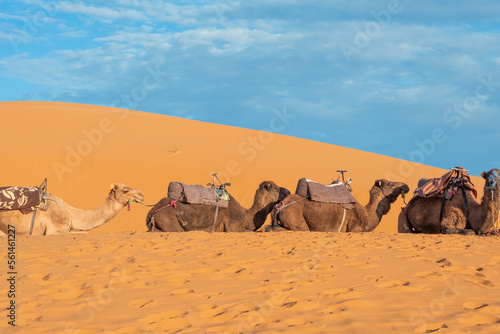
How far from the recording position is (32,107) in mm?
Answer: 34188

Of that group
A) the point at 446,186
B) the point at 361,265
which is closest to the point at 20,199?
the point at 361,265

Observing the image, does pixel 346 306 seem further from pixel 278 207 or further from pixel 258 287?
pixel 278 207

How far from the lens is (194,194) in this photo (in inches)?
440

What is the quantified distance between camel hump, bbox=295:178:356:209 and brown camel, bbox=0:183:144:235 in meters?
3.42

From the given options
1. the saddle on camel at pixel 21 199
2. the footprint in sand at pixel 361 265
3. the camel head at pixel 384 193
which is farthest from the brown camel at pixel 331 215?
the footprint in sand at pixel 361 265

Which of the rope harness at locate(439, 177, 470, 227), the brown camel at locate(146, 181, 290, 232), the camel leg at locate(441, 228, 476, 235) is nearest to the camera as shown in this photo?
the camel leg at locate(441, 228, 476, 235)

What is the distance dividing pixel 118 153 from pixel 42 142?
369 cm

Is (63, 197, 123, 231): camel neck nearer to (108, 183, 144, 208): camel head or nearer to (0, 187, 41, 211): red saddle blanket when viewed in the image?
(108, 183, 144, 208): camel head

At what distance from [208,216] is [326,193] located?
8.25 ft

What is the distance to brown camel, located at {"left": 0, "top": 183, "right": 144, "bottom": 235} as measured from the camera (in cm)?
1022

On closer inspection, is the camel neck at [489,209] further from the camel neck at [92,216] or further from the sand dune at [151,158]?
the sand dune at [151,158]

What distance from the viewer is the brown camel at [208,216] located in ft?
36.7

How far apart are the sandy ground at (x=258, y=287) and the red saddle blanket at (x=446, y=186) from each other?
85.6 inches

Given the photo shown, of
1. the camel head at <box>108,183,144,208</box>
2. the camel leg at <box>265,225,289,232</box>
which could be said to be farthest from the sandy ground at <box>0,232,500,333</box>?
the camel leg at <box>265,225,289,232</box>
